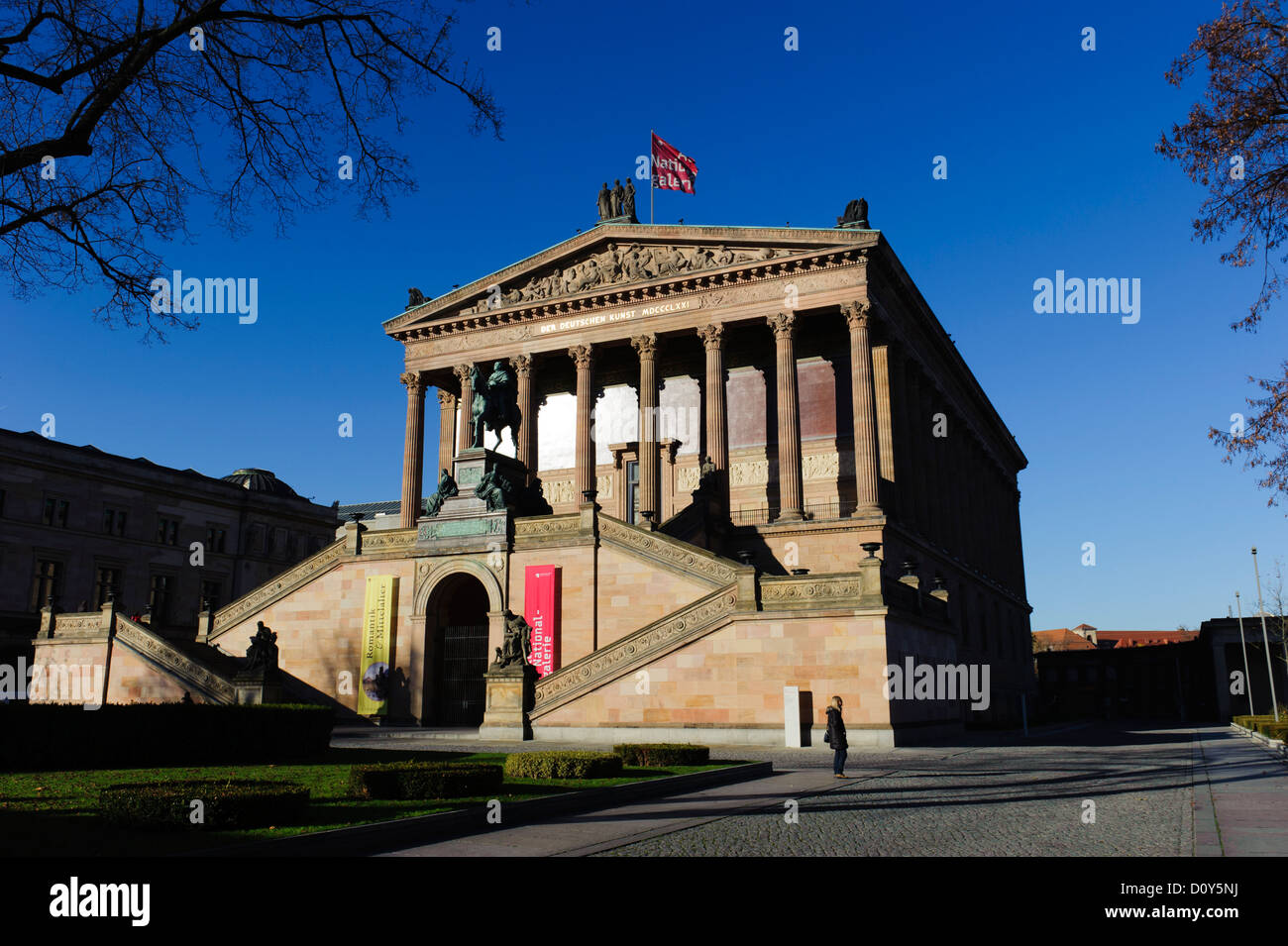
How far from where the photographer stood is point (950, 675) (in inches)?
1353

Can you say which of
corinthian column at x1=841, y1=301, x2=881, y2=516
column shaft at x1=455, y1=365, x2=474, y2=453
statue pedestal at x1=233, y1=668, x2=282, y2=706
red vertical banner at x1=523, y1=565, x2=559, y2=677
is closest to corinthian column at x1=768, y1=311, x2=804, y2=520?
corinthian column at x1=841, y1=301, x2=881, y2=516

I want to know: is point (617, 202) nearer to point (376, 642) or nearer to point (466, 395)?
point (466, 395)

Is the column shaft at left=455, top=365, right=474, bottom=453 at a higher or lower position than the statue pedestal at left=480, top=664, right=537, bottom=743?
higher

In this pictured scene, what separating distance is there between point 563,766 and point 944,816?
6506 mm

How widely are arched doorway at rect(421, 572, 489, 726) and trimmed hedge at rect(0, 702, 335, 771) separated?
13.7 m

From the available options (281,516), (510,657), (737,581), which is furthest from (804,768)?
(281,516)

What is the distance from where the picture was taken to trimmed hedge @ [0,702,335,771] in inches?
714

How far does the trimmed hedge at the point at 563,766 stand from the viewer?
656 inches

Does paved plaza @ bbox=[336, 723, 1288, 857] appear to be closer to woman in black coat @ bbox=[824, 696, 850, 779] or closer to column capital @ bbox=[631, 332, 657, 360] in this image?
woman in black coat @ bbox=[824, 696, 850, 779]

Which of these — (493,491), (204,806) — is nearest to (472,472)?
(493,491)

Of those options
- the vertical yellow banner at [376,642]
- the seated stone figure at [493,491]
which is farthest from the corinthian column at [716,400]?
the vertical yellow banner at [376,642]

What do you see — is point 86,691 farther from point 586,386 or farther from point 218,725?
point 586,386

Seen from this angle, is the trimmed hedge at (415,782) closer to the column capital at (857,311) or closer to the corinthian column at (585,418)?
the column capital at (857,311)
